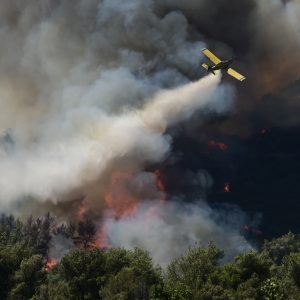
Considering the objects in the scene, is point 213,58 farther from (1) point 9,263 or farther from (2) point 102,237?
(2) point 102,237

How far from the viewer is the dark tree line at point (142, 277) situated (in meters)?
73.8

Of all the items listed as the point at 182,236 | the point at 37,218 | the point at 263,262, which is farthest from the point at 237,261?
the point at 37,218

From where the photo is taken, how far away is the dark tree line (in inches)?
2906

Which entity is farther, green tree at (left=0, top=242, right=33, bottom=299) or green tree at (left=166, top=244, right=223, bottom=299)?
green tree at (left=0, top=242, right=33, bottom=299)

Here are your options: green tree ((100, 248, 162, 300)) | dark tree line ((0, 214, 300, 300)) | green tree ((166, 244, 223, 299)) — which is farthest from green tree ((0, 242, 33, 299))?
green tree ((166, 244, 223, 299))

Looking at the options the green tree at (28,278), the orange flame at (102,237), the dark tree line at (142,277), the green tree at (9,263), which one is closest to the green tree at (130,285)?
the dark tree line at (142,277)

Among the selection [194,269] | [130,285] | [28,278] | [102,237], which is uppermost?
[102,237]

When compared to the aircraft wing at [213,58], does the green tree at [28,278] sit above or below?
below

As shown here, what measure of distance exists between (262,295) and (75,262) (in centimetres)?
3665

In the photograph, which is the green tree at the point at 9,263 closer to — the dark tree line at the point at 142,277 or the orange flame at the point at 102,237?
the dark tree line at the point at 142,277

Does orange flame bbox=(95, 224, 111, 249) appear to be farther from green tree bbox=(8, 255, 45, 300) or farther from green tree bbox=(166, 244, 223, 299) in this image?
green tree bbox=(166, 244, 223, 299)

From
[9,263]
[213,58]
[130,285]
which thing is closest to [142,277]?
[130,285]

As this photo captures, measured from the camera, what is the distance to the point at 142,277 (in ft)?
254

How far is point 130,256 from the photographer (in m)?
90.4
